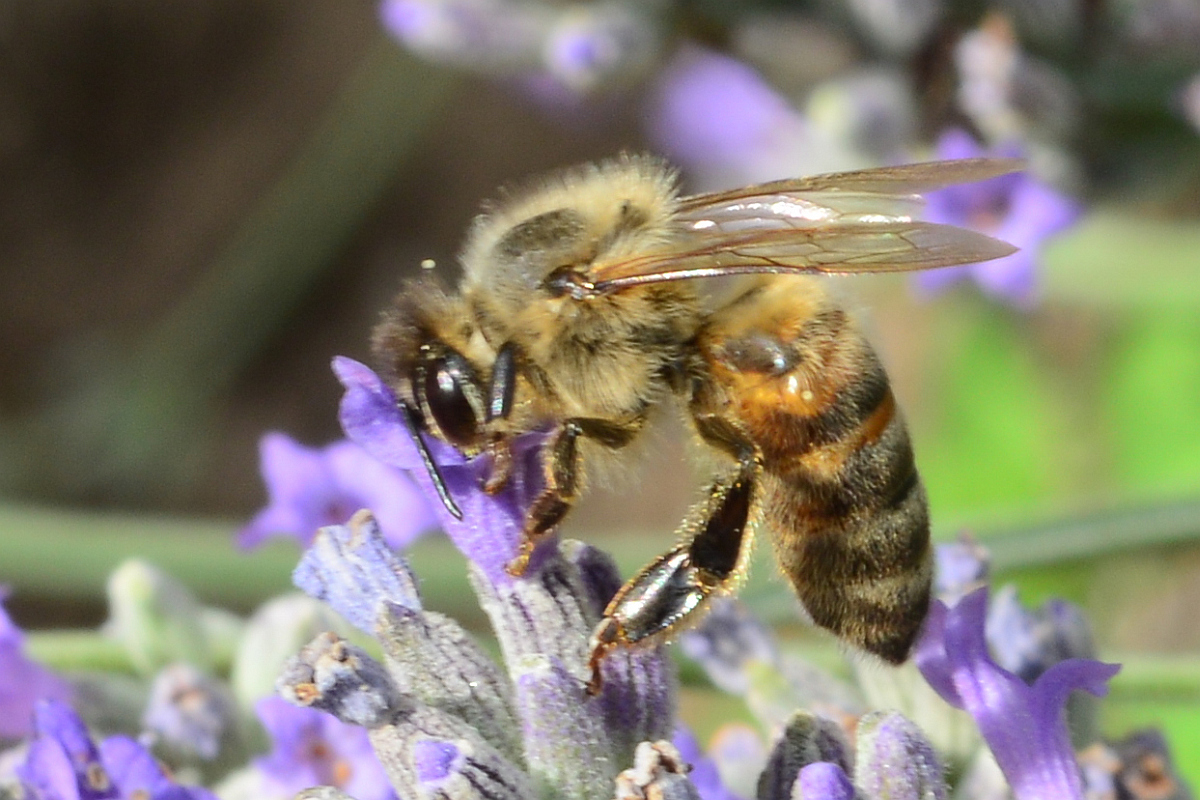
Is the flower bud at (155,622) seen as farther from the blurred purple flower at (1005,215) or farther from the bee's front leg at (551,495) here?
the blurred purple flower at (1005,215)

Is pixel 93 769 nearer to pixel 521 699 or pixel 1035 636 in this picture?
pixel 521 699

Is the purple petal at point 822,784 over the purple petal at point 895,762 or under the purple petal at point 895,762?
under

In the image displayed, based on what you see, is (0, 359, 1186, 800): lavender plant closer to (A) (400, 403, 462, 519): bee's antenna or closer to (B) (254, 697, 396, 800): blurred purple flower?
(A) (400, 403, 462, 519): bee's antenna

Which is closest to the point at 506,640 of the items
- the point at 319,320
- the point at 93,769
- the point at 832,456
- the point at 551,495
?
the point at 551,495

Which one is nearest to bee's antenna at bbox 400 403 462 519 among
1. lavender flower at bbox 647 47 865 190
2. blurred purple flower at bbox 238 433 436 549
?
blurred purple flower at bbox 238 433 436 549

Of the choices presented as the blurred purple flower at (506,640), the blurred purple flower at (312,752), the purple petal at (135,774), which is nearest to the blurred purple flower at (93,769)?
the purple petal at (135,774)

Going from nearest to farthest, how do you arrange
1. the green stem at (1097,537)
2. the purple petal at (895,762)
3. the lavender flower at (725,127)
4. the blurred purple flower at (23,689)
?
the purple petal at (895,762) < the blurred purple flower at (23,689) < the green stem at (1097,537) < the lavender flower at (725,127)

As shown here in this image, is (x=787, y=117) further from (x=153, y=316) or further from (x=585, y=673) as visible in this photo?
(x=153, y=316)
